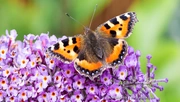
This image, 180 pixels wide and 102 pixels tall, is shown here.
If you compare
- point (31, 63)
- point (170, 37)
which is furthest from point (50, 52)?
point (170, 37)

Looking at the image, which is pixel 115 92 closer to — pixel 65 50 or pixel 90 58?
pixel 90 58

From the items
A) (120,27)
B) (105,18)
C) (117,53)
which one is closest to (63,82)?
(117,53)

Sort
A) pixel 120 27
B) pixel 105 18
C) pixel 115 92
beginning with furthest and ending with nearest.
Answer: pixel 105 18, pixel 120 27, pixel 115 92

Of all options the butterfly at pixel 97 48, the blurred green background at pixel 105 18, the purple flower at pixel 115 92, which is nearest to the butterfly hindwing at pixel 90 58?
the butterfly at pixel 97 48

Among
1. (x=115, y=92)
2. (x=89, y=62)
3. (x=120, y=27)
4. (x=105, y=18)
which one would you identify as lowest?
(x=115, y=92)

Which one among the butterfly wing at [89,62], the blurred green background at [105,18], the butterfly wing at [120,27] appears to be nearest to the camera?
the butterfly wing at [89,62]

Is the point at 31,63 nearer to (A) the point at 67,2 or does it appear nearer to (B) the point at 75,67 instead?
(B) the point at 75,67

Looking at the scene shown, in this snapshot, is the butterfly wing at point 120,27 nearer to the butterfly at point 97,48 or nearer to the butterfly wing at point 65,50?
the butterfly at point 97,48
